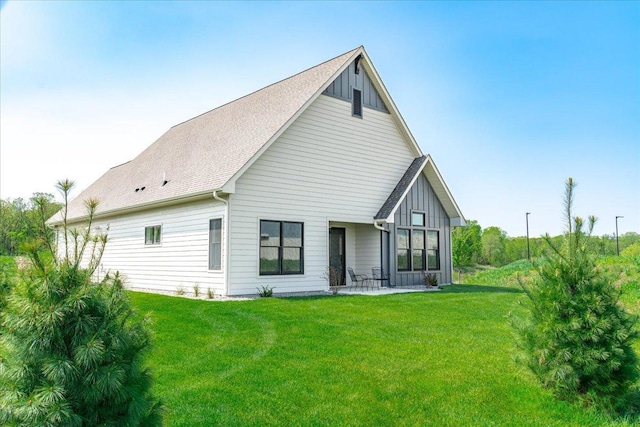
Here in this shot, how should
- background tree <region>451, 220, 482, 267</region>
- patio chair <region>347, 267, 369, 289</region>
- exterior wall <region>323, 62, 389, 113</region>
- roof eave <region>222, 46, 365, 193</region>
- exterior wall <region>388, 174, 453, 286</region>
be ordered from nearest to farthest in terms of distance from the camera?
1. roof eave <region>222, 46, 365, 193</region>
2. exterior wall <region>323, 62, 389, 113</region>
3. patio chair <region>347, 267, 369, 289</region>
4. exterior wall <region>388, 174, 453, 286</region>
5. background tree <region>451, 220, 482, 267</region>

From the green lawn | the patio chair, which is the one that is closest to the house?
the patio chair

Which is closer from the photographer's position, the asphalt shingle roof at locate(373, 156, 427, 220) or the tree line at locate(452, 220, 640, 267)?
the asphalt shingle roof at locate(373, 156, 427, 220)

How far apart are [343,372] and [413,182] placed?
1255 centimetres

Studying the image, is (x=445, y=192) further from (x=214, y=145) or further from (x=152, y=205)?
(x=152, y=205)

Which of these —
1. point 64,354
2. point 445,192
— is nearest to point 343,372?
point 64,354

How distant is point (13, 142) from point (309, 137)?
8.24 meters

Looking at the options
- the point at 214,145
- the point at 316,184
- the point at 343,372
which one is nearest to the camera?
the point at 343,372

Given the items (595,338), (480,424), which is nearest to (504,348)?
(595,338)

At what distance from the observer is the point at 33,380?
2.70m

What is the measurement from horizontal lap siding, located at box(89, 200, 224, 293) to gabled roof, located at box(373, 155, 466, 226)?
6.31 metres

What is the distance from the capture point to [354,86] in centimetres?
1677

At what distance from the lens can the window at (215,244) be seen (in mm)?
13555

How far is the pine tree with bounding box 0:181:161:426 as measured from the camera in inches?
103

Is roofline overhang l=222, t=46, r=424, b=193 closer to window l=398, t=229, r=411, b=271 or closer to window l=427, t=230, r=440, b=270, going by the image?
window l=427, t=230, r=440, b=270
